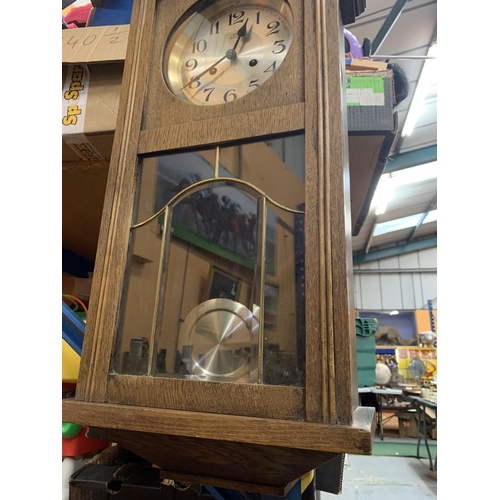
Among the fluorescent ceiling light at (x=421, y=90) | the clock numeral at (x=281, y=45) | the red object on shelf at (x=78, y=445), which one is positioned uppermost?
the fluorescent ceiling light at (x=421, y=90)

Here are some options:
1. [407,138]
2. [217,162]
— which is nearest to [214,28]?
[217,162]

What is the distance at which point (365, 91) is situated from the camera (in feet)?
2.43

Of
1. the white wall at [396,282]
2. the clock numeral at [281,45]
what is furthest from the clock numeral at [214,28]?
the white wall at [396,282]

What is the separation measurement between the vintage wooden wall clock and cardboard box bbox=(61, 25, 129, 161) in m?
0.16

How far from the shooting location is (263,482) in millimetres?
474

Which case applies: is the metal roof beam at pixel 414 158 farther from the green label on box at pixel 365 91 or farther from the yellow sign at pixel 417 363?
the green label on box at pixel 365 91

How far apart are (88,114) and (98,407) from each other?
52 centimetres

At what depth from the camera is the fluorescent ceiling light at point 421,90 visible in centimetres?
267

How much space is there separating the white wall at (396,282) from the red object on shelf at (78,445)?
637 cm

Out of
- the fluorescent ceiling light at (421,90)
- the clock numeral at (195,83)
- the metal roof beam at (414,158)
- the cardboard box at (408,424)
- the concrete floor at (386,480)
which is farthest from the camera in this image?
the metal roof beam at (414,158)

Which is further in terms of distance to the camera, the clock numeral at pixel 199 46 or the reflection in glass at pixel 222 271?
the clock numeral at pixel 199 46

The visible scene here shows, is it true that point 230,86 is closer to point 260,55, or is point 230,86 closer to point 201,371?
point 260,55

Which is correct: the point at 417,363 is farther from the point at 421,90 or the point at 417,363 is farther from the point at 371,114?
the point at 371,114

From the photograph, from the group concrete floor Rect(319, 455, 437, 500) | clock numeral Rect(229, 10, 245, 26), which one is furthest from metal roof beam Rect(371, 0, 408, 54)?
concrete floor Rect(319, 455, 437, 500)
